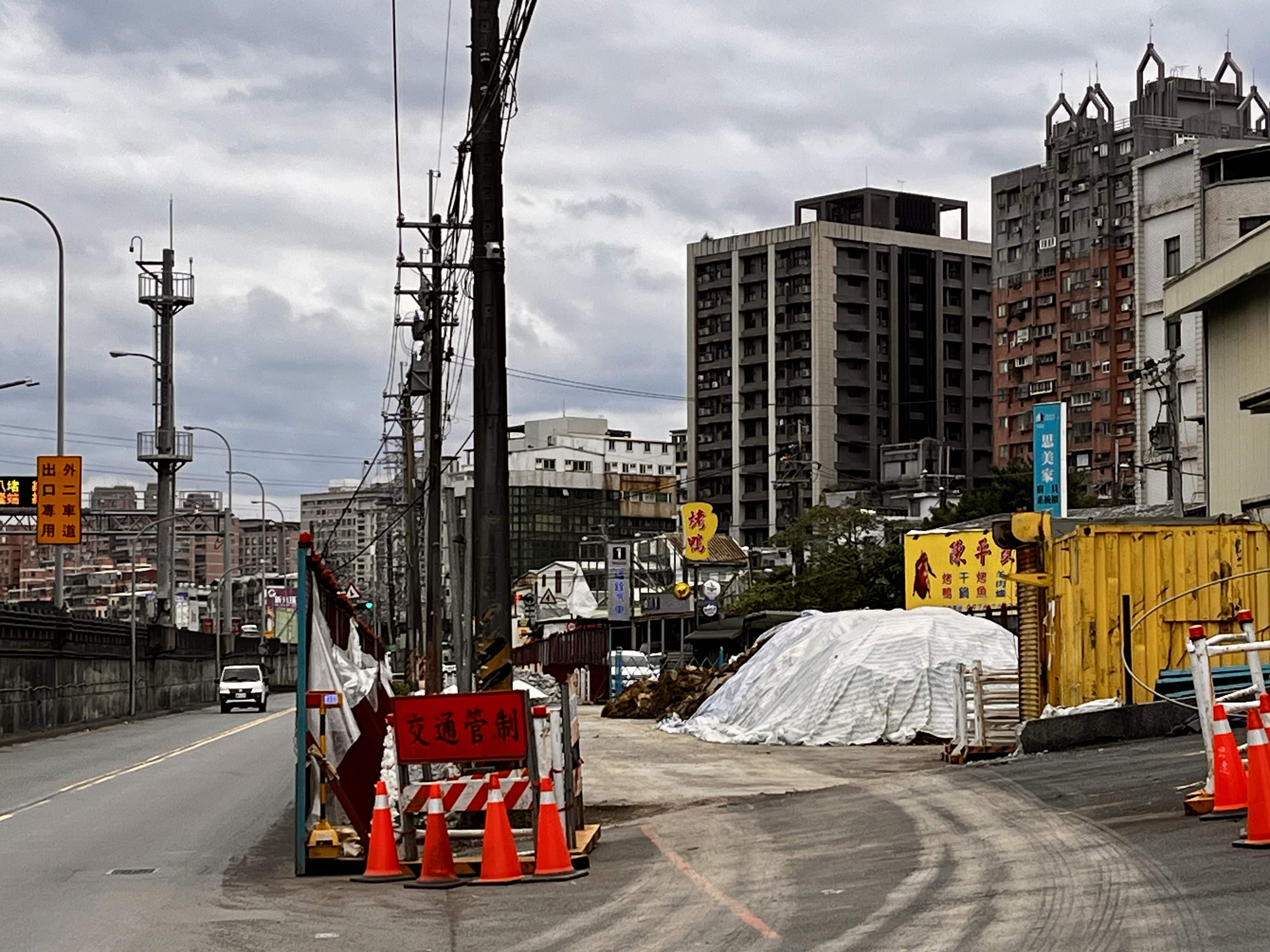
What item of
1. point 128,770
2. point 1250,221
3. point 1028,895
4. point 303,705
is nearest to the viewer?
point 1028,895

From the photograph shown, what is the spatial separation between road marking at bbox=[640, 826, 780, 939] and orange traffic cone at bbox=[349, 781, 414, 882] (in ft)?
7.68

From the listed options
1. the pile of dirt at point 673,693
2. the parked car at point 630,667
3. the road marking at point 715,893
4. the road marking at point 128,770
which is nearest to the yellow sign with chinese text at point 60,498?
the road marking at point 128,770

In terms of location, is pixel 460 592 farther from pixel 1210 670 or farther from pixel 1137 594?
pixel 1210 670

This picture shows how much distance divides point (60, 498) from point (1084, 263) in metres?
88.8

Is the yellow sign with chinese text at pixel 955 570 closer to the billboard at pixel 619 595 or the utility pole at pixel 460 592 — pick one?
the utility pole at pixel 460 592

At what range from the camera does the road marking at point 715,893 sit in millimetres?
10945

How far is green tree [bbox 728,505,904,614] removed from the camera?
2982 inches

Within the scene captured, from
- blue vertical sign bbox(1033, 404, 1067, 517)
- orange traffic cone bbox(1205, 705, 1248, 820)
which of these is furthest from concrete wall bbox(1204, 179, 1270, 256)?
orange traffic cone bbox(1205, 705, 1248, 820)

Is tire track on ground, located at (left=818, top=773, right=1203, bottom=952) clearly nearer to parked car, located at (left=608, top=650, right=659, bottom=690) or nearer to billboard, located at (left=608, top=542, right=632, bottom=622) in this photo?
parked car, located at (left=608, top=650, right=659, bottom=690)

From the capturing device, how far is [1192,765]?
17.5m

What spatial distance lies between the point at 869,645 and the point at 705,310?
112m

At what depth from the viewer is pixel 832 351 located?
464 ft

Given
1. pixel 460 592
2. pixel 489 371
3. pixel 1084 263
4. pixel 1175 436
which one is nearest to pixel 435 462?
pixel 460 592

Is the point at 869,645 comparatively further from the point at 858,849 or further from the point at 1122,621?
the point at 858,849
